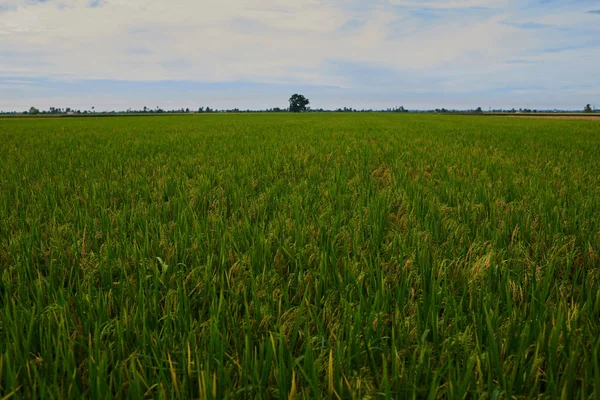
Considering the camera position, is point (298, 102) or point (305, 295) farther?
point (298, 102)

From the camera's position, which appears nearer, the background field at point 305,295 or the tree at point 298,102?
the background field at point 305,295

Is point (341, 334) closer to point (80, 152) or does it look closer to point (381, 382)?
point (381, 382)

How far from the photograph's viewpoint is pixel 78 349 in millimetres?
1287

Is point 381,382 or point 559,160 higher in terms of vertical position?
point 559,160

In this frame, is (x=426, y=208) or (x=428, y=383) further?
(x=426, y=208)

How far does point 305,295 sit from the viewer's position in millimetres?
1528

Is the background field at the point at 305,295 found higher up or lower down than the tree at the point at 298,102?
lower down

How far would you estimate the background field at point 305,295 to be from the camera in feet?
3.57

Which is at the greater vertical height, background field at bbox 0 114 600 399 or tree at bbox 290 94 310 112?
tree at bbox 290 94 310 112

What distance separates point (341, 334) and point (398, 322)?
24 cm

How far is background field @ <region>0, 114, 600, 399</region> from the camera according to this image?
3.57 feet

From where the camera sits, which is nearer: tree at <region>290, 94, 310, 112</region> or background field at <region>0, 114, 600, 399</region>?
background field at <region>0, 114, 600, 399</region>

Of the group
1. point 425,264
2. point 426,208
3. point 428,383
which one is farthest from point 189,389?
point 426,208

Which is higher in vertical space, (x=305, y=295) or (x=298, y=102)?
(x=298, y=102)
